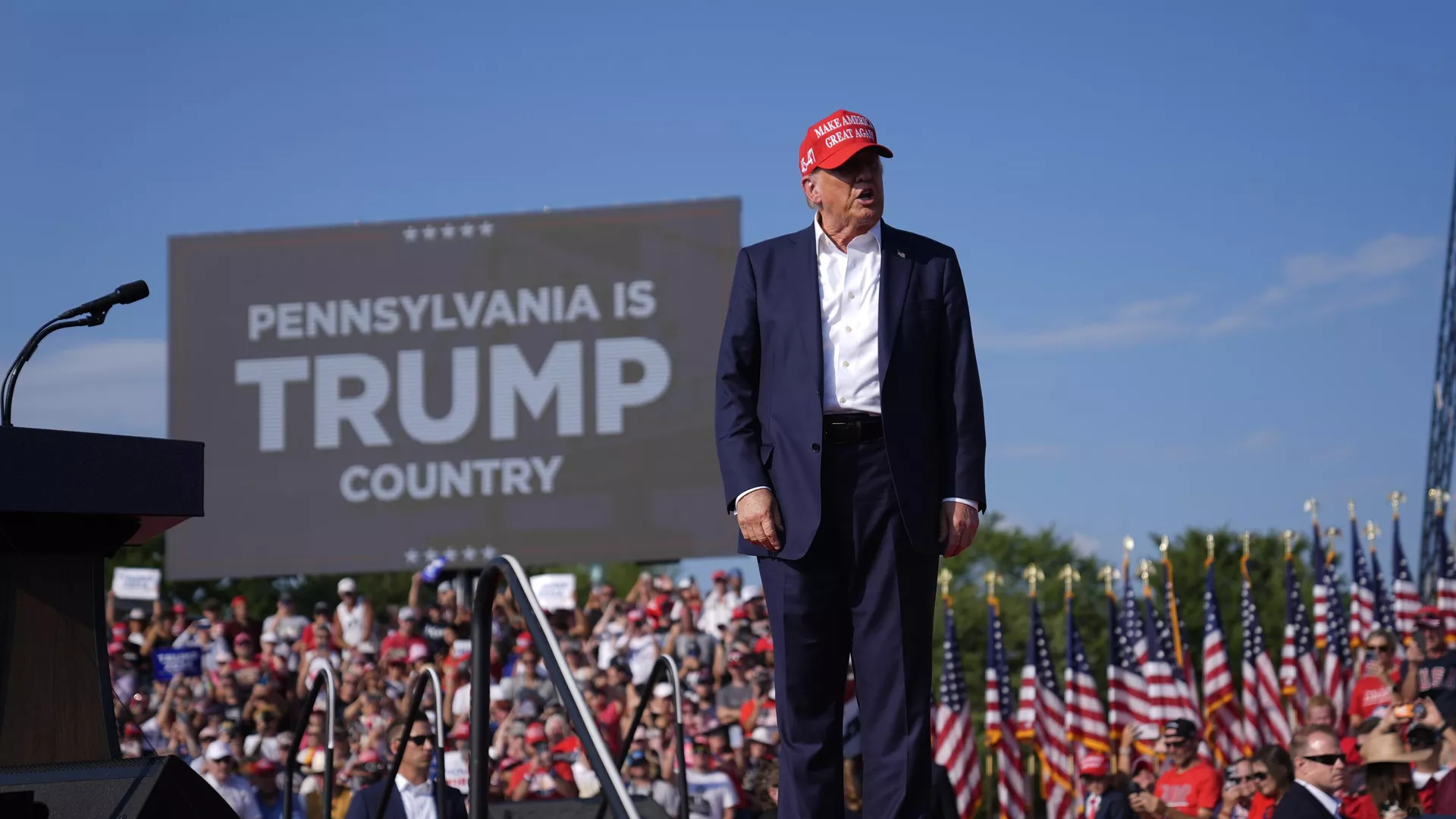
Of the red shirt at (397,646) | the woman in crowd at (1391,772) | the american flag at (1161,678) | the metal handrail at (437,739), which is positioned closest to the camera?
the metal handrail at (437,739)

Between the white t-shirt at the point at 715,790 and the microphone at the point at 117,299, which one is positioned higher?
the microphone at the point at 117,299

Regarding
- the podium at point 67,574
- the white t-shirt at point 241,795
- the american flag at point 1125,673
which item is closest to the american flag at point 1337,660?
the american flag at point 1125,673

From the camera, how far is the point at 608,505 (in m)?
18.1

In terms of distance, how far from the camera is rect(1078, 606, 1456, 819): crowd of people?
21.4 ft

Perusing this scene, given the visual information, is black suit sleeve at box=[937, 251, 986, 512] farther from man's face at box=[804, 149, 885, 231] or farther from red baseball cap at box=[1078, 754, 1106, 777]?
red baseball cap at box=[1078, 754, 1106, 777]

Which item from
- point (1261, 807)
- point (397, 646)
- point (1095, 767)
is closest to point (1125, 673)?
point (1095, 767)

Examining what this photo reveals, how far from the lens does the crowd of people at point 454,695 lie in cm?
1065

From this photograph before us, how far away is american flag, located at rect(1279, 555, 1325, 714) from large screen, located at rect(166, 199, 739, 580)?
7.15 metres

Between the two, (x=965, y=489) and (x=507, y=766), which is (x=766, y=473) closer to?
(x=965, y=489)

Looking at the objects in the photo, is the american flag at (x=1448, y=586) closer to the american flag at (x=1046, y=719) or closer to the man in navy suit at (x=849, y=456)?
the american flag at (x=1046, y=719)

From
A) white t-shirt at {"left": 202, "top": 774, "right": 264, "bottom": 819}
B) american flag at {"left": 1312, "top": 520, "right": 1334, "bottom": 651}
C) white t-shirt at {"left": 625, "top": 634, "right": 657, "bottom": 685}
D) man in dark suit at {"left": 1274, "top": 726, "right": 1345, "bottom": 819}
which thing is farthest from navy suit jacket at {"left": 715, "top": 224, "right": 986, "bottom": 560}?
american flag at {"left": 1312, "top": 520, "right": 1334, "bottom": 651}

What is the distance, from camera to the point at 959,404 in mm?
3119

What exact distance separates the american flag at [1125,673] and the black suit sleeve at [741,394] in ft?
46.7

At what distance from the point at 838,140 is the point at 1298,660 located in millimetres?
17264
